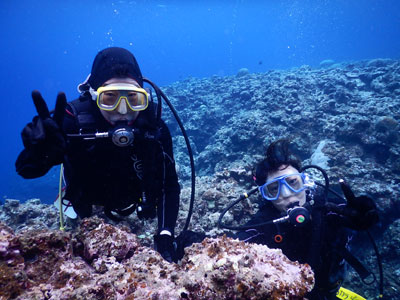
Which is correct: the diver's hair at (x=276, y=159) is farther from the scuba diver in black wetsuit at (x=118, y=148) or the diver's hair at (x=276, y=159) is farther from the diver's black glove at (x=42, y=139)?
the diver's black glove at (x=42, y=139)

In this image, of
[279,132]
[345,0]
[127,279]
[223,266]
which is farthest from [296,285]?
[345,0]

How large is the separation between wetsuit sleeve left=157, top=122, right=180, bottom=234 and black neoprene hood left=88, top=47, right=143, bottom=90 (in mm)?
907

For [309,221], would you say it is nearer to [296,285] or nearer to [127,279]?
[296,285]

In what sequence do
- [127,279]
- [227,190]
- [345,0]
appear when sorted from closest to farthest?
[127,279] → [227,190] → [345,0]

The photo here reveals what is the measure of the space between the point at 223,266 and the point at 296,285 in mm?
427

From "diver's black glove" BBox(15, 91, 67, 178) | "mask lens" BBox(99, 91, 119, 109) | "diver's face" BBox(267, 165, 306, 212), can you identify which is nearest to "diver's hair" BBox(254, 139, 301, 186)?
"diver's face" BBox(267, 165, 306, 212)

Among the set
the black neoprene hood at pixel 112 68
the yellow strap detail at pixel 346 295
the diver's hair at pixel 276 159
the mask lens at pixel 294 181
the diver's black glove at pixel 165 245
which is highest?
the black neoprene hood at pixel 112 68

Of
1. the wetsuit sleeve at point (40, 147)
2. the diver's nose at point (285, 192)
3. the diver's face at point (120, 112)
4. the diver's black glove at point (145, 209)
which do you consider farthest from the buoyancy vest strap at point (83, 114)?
the diver's nose at point (285, 192)

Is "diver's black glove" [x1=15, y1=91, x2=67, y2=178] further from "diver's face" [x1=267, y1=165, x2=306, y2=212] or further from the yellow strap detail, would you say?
the yellow strap detail

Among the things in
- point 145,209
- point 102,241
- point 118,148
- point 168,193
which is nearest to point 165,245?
point 145,209

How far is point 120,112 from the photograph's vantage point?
9.59 feet

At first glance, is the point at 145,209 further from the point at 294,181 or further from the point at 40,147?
the point at 294,181

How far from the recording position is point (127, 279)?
58.4 inches

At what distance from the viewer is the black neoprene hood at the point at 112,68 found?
9.64ft
